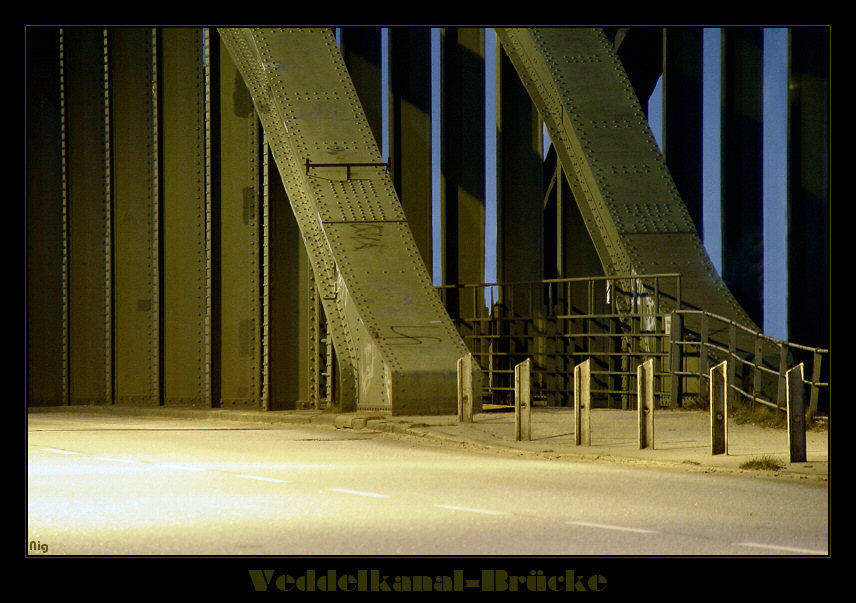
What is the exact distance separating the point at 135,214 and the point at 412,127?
5.61 meters

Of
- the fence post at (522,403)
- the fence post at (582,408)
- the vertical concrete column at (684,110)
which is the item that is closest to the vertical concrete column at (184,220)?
the vertical concrete column at (684,110)

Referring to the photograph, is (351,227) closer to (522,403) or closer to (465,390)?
(465,390)

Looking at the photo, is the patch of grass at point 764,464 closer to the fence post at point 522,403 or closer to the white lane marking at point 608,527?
the fence post at point 522,403

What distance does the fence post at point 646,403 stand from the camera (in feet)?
51.2

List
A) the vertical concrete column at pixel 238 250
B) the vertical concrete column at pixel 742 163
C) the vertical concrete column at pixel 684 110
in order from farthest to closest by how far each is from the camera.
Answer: the vertical concrete column at pixel 684 110
the vertical concrete column at pixel 742 163
the vertical concrete column at pixel 238 250

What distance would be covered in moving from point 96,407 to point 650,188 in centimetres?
1161

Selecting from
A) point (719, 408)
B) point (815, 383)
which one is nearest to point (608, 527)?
Answer: point (719, 408)

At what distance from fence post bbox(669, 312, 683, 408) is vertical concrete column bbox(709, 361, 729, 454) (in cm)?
626

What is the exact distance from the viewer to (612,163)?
22672 mm

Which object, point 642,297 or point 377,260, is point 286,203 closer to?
point 377,260

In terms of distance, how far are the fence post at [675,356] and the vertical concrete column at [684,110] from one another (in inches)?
258

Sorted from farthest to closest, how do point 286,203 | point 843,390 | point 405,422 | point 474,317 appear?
1. point 474,317
2. point 286,203
3. point 405,422
4. point 843,390

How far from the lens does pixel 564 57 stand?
2388cm

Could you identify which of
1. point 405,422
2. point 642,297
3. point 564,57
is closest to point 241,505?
point 405,422
